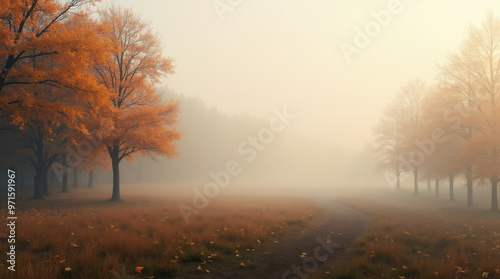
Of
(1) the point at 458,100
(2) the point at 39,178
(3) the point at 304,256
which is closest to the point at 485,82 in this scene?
(1) the point at 458,100

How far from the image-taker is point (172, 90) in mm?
108812

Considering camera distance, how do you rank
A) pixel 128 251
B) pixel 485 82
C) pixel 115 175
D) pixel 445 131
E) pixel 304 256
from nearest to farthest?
pixel 128 251 < pixel 304 256 < pixel 485 82 < pixel 115 175 < pixel 445 131

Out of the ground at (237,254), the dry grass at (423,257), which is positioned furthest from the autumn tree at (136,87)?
the dry grass at (423,257)

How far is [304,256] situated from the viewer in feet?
27.3

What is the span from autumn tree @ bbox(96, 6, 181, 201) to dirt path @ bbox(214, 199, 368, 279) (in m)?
13.2

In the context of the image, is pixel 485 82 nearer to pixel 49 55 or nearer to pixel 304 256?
pixel 304 256

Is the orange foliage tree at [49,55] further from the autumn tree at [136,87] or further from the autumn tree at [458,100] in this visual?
the autumn tree at [458,100]

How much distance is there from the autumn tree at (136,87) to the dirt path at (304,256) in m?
13.2

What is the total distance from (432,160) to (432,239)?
79.3 feet

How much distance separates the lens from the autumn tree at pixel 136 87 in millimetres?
19219

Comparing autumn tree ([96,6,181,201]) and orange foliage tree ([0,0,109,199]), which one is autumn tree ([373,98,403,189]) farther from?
orange foliage tree ([0,0,109,199])

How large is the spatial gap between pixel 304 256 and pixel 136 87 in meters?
18.5

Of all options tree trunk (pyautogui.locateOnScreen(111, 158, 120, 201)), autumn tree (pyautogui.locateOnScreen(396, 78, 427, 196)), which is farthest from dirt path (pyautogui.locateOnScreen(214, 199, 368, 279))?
autumn tree (pyautogui.locateOnScreen(396, 78, 427, 196))

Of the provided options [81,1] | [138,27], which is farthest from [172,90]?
[81,1]
